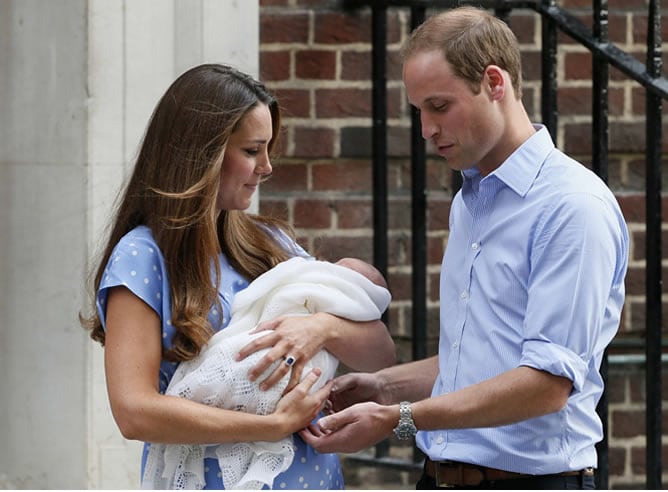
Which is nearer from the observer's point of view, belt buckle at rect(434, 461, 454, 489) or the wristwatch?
the wristwatch

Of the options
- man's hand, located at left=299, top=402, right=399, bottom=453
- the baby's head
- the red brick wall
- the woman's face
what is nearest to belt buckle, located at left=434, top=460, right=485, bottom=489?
man's hand, located at left=299, top=402, right=399, bottom=453

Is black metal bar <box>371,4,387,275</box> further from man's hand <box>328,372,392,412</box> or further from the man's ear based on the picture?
the man's ear

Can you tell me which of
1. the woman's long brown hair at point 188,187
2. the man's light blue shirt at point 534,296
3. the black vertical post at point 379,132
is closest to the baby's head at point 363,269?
the man's light blue shirt at point 534,296

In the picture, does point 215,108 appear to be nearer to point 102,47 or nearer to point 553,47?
point 102,47

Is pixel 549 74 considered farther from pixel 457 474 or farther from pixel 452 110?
pixel 457 474

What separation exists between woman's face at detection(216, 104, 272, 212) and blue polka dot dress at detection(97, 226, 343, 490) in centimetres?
17

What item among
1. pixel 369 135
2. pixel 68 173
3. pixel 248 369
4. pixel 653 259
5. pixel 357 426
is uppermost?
pixel 369 135

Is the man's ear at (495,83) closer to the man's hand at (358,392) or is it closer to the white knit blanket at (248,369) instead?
the white knit blanket at (248,369)

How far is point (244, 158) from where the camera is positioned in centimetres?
278

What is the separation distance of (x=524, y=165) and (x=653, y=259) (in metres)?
1.00

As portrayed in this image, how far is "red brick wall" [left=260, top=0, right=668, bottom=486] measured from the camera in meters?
4.27

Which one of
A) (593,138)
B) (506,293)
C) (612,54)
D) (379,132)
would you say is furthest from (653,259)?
(506,293)

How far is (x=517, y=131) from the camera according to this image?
8.88 feet

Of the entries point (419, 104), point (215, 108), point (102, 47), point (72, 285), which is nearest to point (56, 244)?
point (72, 285)
